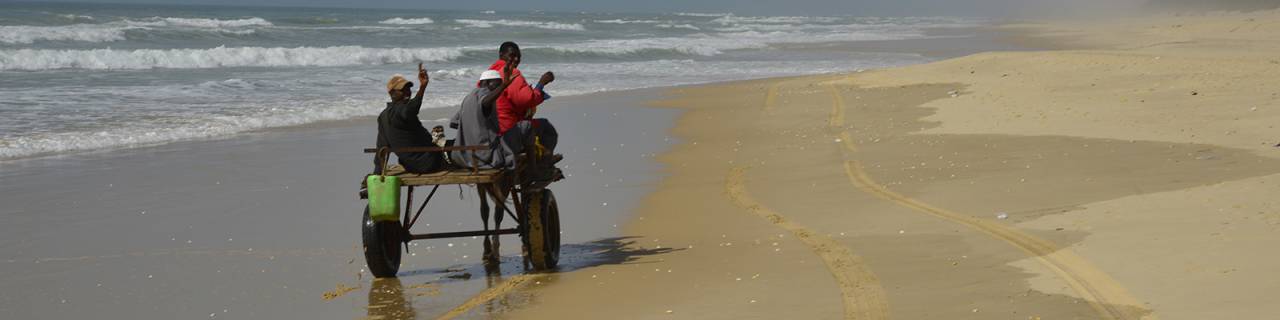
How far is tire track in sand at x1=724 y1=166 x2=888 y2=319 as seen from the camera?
21.4 ft

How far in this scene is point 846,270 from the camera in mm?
7586

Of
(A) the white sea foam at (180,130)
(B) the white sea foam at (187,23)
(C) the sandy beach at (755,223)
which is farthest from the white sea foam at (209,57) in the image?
(C) the sandy beach at (755,223)

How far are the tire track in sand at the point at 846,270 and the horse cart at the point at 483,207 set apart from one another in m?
1.58

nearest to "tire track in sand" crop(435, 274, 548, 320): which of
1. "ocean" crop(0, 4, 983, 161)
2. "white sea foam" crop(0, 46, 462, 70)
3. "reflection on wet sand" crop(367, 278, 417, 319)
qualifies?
"reflection on wet sand" crop(367, 278, 417, 319)

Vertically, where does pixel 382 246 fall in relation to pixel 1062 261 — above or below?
below

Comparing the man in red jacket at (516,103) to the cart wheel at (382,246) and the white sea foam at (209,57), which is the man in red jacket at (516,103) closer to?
the cart wheel at (382,246)

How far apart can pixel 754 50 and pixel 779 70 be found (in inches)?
654

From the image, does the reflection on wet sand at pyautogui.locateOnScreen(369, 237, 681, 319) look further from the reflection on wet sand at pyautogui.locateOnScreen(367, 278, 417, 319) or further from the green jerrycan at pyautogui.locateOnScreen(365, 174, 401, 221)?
the green jerrycan at pyautogui.locateOnScreen(365, 174, 401, 221)

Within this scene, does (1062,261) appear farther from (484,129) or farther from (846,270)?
(484,129)

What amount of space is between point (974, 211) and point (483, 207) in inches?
130

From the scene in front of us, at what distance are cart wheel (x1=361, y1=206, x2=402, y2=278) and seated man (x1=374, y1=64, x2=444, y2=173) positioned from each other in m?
0.33

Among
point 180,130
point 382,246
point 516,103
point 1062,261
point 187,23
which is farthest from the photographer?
point 187,23

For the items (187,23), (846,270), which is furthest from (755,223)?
(187,23)

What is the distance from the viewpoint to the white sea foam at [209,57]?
35250 mm
